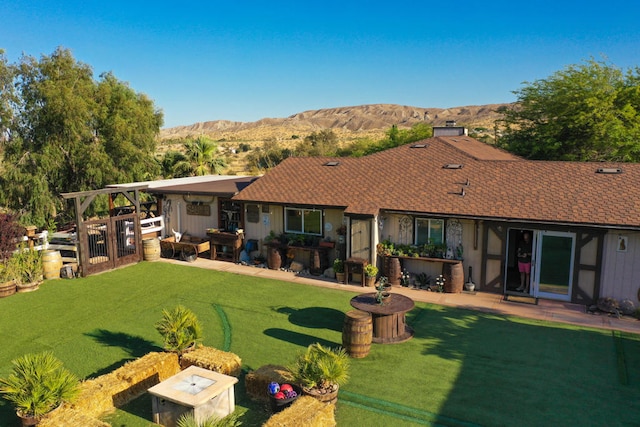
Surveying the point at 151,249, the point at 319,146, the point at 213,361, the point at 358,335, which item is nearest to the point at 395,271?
the point at 358,335

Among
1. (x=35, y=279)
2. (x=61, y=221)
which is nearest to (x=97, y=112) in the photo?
(x=61, y=221)

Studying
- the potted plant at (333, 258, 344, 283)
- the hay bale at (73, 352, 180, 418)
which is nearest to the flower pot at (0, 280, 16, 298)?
the hay bale at (73, 352, 180, 418)

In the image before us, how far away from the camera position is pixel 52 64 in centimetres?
2392

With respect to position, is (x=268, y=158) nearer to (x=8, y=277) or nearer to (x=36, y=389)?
(x=8, y=277)

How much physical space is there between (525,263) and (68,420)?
12895 mm

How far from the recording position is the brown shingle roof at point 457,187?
13.6 meters

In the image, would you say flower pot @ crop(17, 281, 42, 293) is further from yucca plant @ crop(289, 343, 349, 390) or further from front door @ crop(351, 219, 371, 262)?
yucca plant @ crop(289, 343, 349, 390)

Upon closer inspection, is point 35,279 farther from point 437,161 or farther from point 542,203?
point 542,203

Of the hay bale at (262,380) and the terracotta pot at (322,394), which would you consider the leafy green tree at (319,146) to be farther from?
the terracotta pot at (322,394)

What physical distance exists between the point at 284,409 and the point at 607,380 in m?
6.62

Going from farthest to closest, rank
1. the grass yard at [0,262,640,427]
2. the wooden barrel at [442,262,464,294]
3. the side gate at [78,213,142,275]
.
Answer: the side gate at [78,213,142,275], the wooden barrel at [442,262,464,294], the grass yard at [0,262,640,427]

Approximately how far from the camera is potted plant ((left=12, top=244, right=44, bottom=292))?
49.3ft

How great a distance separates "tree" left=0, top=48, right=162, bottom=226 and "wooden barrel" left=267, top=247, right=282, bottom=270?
1343cm

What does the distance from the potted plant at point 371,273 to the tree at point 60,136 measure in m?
17.5
